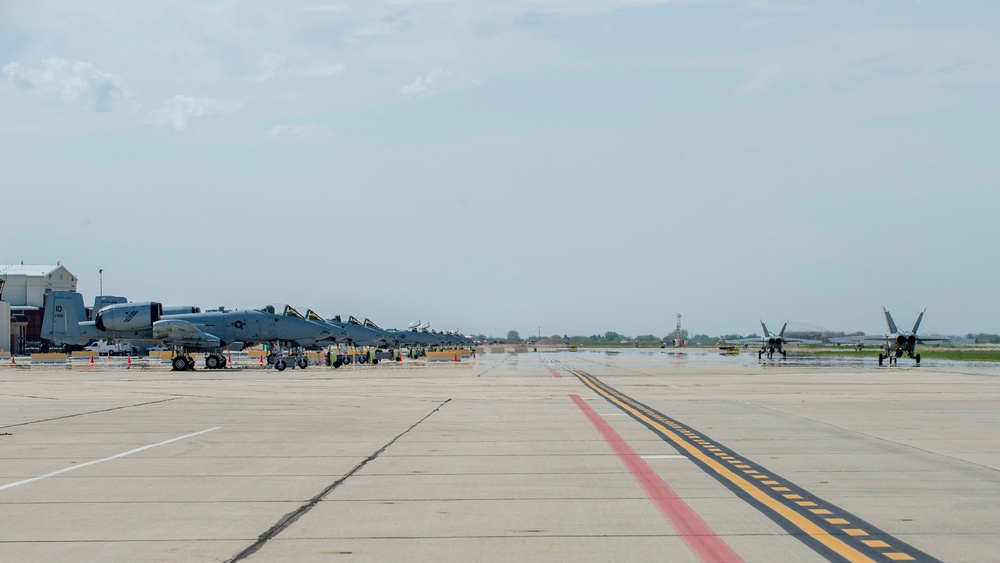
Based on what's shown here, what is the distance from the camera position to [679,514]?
26.9 feet

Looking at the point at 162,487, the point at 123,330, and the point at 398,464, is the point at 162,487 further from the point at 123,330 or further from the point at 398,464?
the point at 123,330

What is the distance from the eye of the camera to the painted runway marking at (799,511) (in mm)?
6824

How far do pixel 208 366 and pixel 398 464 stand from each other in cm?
3917

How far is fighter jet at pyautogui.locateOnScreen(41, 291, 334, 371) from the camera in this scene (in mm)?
45847

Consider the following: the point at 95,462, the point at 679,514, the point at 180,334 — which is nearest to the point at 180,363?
the point at 180,334

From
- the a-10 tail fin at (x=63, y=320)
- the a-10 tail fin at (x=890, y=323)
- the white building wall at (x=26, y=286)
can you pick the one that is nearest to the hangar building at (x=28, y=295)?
the white building wall at (x=26, y=286)

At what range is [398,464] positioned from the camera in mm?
11578

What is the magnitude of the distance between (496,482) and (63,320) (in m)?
45.7

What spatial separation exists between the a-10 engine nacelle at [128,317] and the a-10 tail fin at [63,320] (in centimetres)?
251

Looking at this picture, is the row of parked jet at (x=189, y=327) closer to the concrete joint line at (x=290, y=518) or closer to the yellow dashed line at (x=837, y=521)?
the concrete joint line at (x=290, y=518)

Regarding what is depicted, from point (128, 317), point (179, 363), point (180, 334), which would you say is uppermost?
point (128, 317)

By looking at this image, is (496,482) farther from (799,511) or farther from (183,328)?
(183,328)

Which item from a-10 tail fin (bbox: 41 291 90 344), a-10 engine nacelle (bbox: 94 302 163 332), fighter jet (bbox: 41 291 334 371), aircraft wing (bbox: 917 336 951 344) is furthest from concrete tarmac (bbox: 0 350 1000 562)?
aircraft wing (bbox: 917 336 951 344)

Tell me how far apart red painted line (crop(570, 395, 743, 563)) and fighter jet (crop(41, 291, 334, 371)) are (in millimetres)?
36268
